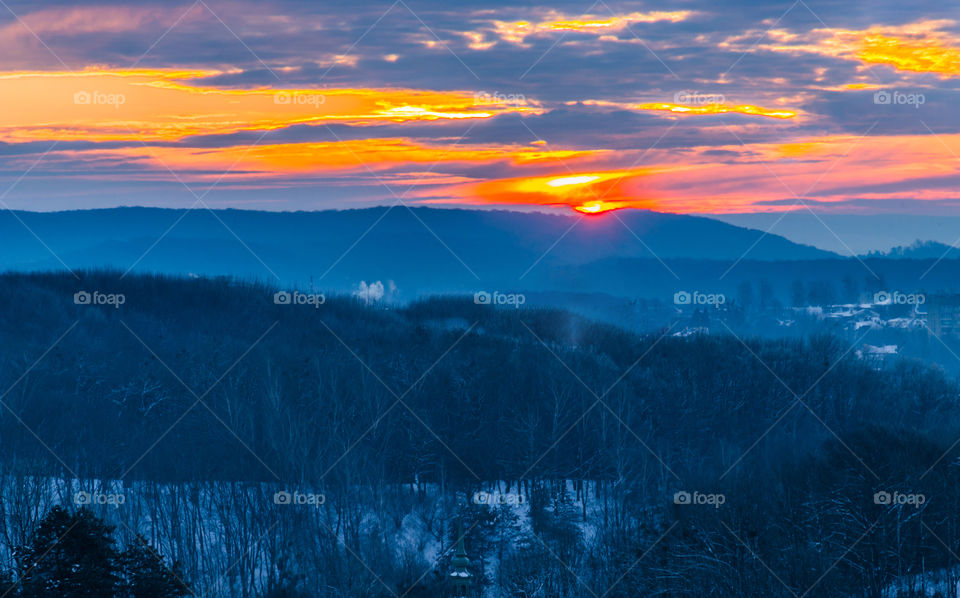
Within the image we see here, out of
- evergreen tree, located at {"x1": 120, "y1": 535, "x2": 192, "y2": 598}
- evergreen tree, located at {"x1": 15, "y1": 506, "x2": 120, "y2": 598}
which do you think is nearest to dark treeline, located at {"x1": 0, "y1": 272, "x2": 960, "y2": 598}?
evergreen tree, located at {"x1": 120, "y1": 535, "x2": 192, "y2": 598}

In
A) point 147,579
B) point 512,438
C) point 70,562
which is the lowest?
point 147,579

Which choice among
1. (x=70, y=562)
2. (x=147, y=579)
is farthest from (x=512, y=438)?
(x=70, y=562)

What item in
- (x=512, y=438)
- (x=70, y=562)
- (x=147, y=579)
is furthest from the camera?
(x=512, y=438)

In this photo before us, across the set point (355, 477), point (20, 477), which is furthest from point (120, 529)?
point (355, 477)

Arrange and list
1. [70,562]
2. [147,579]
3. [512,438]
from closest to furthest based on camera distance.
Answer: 1. [70,562]
2. [147,579]
3. [512,438]

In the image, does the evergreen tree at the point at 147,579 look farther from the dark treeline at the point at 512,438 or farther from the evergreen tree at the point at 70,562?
the dark treeline at the point at 512,438

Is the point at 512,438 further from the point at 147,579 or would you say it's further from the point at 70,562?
the point at 70,562

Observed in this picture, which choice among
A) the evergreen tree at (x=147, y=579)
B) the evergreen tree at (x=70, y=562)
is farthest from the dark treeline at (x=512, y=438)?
the evergreen tree at (x=70, y=562)

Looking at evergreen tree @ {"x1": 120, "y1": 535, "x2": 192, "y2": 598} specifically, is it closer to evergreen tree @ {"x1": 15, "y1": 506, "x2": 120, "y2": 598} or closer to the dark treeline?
evergreen tree @ {"x1": 15, "y1": 506, "x2": 120, "y2": 598}
